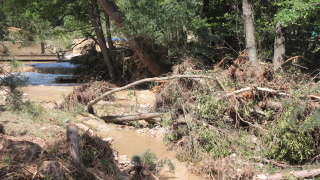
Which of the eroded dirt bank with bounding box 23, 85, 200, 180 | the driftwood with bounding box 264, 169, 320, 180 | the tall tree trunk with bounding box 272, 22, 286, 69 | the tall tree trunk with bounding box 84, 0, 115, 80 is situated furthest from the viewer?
the tall tree trunk with bounding box 84, 0, 115, 80

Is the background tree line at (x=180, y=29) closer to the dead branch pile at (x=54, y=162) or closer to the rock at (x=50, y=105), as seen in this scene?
the rock at (x=50, y=105)

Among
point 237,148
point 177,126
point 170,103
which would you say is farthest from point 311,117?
point 170,103

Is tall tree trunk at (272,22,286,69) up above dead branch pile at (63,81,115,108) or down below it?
above

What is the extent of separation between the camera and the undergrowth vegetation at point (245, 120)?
6484 millimetres

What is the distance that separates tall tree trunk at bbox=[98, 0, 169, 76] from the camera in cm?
1256

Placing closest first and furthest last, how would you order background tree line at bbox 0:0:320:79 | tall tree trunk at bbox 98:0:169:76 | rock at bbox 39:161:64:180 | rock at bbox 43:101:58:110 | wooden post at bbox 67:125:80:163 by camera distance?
rock at bbox 39:161:64:180
wooden post at bbox 67:125:80:163
rock at bbox 43:101:58:110
background tree line at bbox 0:0:320:79
tall tree trunk at bbox 98:0:169:76

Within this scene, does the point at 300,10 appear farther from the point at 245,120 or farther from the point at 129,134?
the point at 129,134

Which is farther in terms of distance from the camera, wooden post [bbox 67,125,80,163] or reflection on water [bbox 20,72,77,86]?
reflection on water [bbox 20,72,77,86]

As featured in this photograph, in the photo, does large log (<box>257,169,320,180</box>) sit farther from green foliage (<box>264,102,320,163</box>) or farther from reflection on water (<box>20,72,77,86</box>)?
reflection on water (<box>20,72,77,86</box>)

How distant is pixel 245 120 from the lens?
25.4 ft

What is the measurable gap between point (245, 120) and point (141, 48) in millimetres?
6346

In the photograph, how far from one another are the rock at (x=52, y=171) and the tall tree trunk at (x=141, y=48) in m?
8.08

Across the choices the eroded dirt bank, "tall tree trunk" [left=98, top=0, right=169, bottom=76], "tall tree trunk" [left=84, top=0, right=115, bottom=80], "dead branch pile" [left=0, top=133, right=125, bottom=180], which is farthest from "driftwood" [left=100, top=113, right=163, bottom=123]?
"tall tree trunk" [left=84, top=0, right=115, bottom=80]

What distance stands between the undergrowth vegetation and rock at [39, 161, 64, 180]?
2.83 meters
